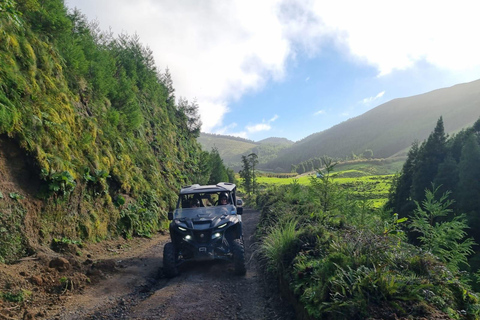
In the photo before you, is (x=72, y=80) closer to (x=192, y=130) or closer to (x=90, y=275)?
(x=90, y=275)

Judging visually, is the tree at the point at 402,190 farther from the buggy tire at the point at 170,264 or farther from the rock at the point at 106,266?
the rock at the point at 106,266

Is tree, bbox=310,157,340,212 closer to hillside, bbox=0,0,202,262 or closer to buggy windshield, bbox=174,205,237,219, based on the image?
buggy windshield, bbox=174,205,237,219

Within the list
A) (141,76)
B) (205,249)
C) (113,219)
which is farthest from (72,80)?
(141,76)

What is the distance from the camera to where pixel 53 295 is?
17.8ft

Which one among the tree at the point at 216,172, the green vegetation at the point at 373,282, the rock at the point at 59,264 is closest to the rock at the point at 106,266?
the rock at the point at 59,264

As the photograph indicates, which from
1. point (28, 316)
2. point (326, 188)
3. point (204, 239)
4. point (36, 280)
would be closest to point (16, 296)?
point (36, 280)

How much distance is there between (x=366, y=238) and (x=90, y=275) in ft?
21.4

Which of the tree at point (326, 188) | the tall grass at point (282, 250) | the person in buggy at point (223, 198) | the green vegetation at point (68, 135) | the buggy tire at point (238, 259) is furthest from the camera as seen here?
the tree at point (326, 188)

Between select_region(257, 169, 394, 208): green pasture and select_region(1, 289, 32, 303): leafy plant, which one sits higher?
select_region(1, 289, 32, 303): leafy plant

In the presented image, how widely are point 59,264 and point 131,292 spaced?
1.98 meters

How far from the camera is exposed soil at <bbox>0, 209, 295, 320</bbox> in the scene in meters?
4.84

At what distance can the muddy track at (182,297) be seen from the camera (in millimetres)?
4859

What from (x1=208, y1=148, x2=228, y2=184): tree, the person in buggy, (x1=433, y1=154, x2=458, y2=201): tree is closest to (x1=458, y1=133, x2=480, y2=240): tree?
(x1=433, y1=154, x2=458, y2=201): tree

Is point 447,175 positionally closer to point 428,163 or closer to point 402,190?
point 428,163
